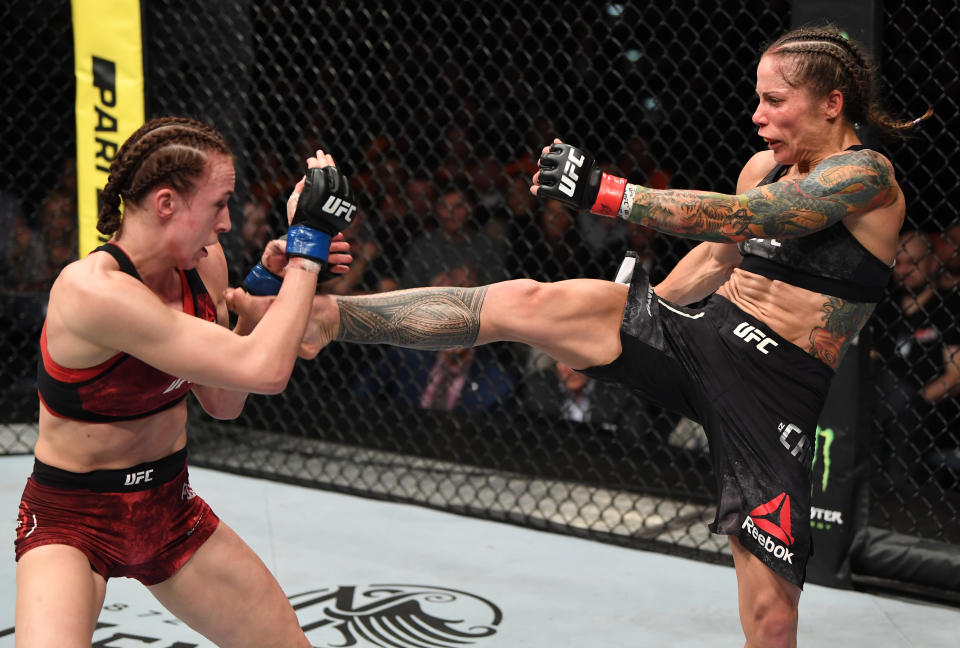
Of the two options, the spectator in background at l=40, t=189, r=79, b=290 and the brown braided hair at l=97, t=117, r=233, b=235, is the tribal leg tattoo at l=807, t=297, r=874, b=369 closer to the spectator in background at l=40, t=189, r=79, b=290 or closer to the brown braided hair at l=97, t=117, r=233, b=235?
the brown braided hair at l=97, t=117, r=233, b=235

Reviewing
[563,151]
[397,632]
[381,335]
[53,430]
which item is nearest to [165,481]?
[53,430]

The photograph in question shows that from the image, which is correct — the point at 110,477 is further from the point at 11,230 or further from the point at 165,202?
the point at 11,230

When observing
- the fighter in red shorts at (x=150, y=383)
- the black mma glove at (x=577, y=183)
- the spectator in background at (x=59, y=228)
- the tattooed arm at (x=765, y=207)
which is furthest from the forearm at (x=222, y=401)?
the spectator in background at (x=59, y=228)

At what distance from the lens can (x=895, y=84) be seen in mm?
3057

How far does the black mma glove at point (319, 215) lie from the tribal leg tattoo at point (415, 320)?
0.28 meters

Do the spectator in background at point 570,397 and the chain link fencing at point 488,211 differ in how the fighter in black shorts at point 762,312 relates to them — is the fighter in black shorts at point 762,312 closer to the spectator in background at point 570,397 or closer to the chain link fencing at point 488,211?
the chain link fencing at point 488,211

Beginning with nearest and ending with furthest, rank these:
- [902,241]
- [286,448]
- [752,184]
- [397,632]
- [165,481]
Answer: [165,481] < [752,184] < [397,632] < [902,241] < [286,448]

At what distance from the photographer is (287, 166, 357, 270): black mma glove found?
138cm

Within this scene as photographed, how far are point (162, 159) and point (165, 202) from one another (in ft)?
0.19

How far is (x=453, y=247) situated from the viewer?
388 centimetres

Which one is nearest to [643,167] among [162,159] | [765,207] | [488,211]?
[488,211]

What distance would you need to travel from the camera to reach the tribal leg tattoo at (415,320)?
1683 mm

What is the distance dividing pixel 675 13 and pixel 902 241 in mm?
1201

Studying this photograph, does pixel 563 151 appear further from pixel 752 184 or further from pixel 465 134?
Answer: pixel 465 134
